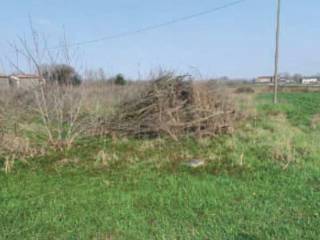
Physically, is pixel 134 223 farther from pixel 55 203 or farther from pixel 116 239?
pixel 55 203

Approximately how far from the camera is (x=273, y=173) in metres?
6.24

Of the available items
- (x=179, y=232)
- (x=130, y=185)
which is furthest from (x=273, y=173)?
(x=179, y=232)

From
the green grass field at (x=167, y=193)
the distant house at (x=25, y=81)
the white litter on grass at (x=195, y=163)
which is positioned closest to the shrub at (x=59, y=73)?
the distant house at (x=25, y=81)

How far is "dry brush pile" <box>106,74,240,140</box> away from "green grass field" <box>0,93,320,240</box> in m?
1.01

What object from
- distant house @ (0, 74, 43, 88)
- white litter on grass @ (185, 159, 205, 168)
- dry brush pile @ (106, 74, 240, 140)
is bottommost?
white litter on grass @ (185, 159, 205, 168)

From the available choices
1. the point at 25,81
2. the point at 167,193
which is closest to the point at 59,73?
the point at 25,81

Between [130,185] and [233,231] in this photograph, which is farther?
[130,185]

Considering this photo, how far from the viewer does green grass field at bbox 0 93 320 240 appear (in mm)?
3912

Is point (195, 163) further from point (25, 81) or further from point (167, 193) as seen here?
point (25, 81)

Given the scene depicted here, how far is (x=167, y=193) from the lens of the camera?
17.0 feet

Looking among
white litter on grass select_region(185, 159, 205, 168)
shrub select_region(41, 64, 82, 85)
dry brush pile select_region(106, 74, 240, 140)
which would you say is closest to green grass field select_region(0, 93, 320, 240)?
white litter on grass select_region(185, 159, 205, 168)

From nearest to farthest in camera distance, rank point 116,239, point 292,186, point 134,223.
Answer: point 116,239
point 134,223
point 292,186

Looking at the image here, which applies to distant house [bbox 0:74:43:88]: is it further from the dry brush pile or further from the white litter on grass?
the white litter on grass

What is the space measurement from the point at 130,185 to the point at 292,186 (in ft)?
8.35
